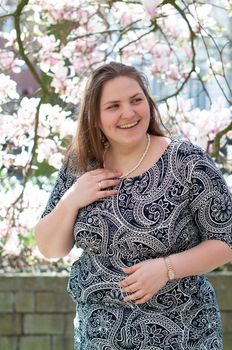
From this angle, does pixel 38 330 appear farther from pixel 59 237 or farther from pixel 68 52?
pixel 59 237

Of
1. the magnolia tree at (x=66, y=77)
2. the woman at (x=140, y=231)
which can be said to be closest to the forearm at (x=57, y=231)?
the woman at (x=140, y=231)

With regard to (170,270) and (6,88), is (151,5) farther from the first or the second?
(170,270)

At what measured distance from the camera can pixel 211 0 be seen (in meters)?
6.00

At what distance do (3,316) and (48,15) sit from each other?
1562 mm

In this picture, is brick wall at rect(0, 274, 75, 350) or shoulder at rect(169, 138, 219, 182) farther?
brick wall at rect(0, 274, 75, 350)

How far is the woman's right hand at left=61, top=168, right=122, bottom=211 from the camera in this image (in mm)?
3416

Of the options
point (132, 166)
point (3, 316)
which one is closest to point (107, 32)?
point (3, 316)

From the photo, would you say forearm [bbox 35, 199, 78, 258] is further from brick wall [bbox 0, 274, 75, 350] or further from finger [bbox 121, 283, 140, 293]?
brick wall [bbox 0, 274, 75, 350]

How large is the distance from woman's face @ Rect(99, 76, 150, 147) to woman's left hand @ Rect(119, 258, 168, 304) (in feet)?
1.26

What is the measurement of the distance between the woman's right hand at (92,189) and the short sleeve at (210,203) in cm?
24

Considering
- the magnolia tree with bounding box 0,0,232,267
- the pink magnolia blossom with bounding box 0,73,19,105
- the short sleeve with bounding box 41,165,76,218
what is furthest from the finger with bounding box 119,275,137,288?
the pink magnolia blossom with bounding box 0,73,19,105

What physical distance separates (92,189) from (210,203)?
36 centimetres

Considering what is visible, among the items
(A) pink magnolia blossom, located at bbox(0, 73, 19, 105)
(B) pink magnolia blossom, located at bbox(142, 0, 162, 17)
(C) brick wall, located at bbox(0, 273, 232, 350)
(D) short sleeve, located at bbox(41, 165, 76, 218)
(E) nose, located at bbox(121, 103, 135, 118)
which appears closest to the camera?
(E) nose, located at bbox(121, 103, 135, 118)

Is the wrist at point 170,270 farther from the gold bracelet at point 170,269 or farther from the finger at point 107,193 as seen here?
the finger at point 107,193
